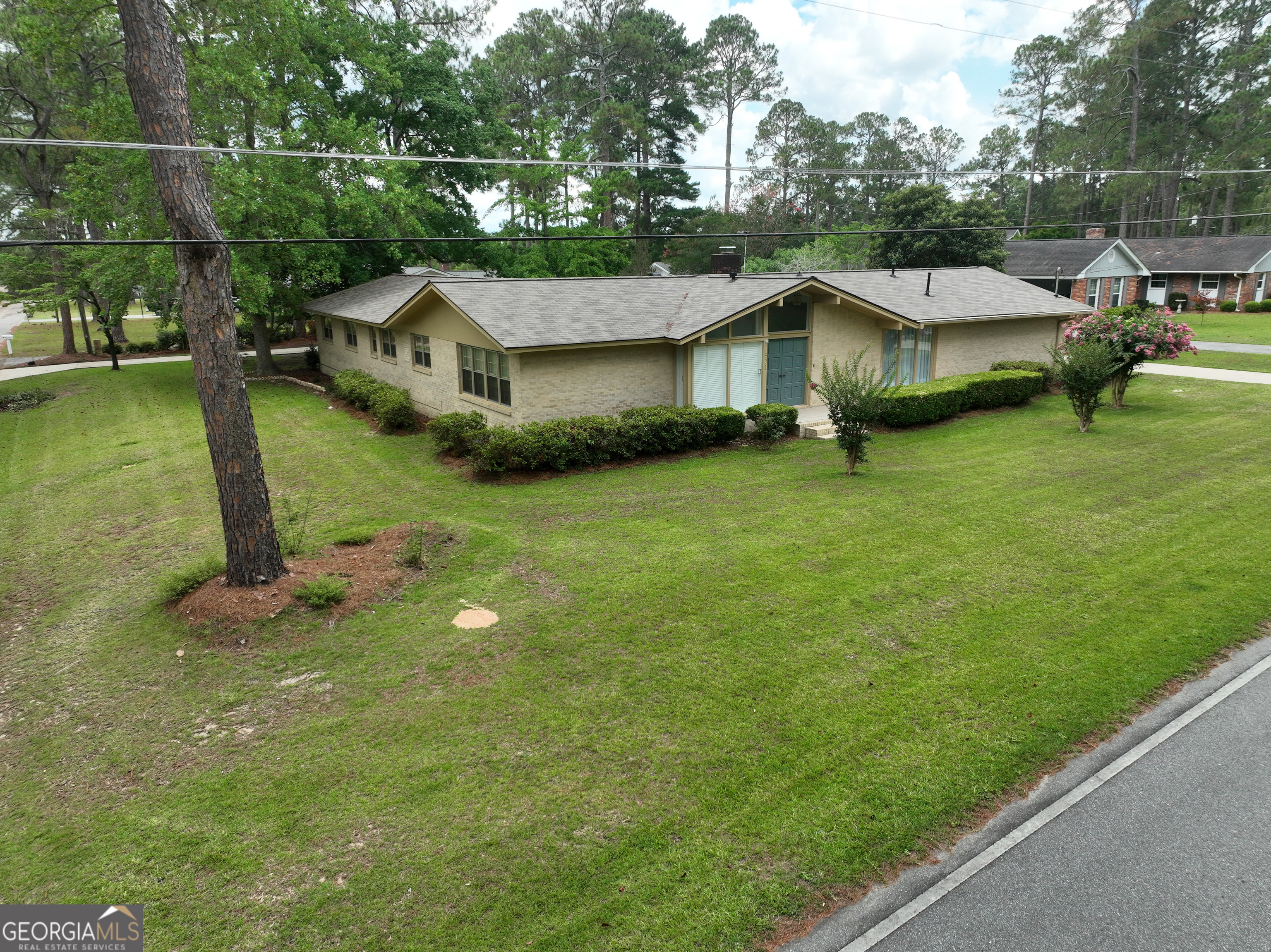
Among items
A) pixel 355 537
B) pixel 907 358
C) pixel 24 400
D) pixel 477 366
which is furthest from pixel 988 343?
pixel 24 400

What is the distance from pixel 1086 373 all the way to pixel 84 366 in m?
37.8

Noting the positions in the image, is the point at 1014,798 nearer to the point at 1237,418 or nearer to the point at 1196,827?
the point at 1196,827

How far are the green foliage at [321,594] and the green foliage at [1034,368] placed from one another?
837 inches

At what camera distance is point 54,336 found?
163 ft

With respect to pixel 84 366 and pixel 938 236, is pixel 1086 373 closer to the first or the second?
pixel 938 236

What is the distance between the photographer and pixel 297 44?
82.4 feet

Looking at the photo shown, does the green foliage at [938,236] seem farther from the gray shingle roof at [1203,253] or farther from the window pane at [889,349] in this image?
the window pane at [889,349]

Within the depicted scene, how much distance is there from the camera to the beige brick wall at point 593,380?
17.0 metres

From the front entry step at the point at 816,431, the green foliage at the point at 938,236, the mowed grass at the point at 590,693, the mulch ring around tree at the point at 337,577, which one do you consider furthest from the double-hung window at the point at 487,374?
the green foliage at the point at 938,236

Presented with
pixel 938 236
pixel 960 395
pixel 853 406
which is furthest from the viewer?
pixel 938 236

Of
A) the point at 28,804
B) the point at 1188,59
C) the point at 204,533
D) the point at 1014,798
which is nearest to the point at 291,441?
the point at 204,533

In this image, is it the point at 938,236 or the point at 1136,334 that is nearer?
the point at 1136,334

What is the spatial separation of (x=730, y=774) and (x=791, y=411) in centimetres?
1319

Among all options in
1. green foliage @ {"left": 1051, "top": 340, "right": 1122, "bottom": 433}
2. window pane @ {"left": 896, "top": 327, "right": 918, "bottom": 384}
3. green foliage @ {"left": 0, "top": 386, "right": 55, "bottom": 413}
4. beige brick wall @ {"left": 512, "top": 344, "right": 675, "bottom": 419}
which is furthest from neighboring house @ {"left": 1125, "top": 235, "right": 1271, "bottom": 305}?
green foliage @ {"left": 0, "top": 386, "right": 55, "bottom": 413}
